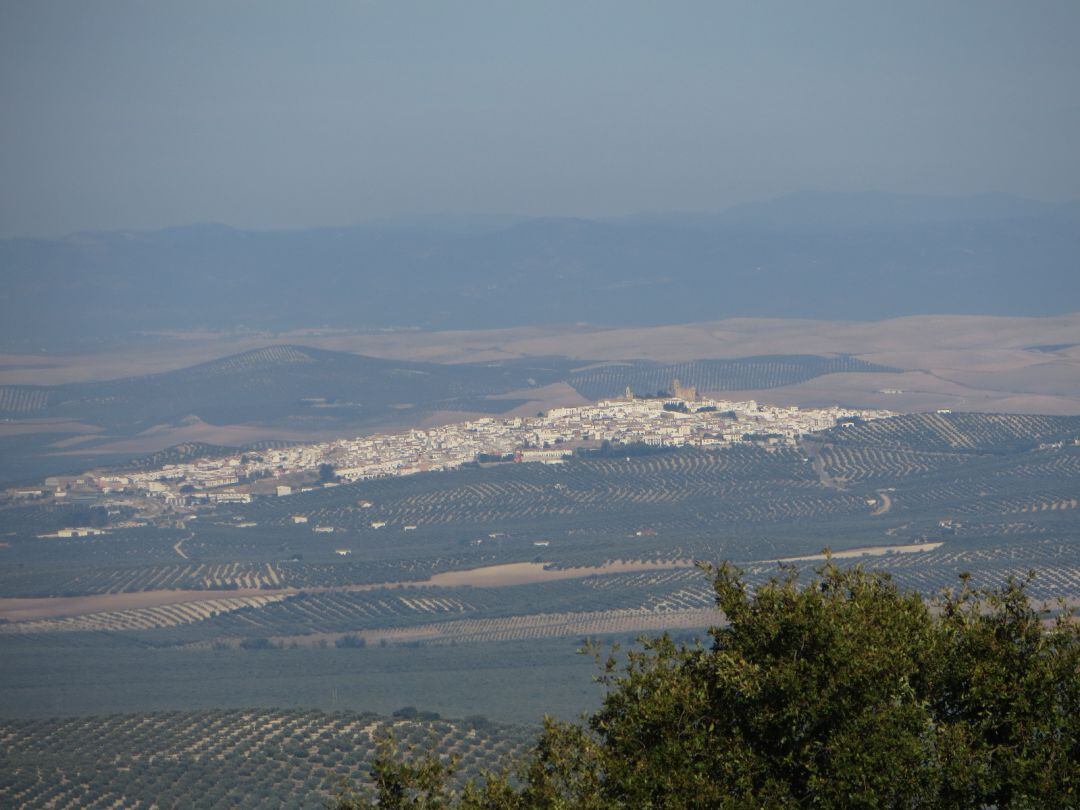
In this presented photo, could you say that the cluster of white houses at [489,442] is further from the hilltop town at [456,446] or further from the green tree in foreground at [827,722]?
the green tree in foreground at [827,722]

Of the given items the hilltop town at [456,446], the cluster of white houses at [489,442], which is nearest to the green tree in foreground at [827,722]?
the hilltop town at [456,446]

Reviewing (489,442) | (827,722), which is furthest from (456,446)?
(827,722)

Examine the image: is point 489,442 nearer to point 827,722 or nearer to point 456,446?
point 456,446

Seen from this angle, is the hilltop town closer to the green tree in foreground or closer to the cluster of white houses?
the cluster of white houses

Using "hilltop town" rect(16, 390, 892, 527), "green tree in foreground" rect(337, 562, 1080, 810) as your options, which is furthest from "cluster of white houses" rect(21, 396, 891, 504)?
"green tree in foreground" rect(337, 562, 1080, 810)

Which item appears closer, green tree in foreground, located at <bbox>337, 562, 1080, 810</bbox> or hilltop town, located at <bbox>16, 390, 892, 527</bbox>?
green tree in foreground, located at <bbox>337, 562, 1080, 810</bbox>

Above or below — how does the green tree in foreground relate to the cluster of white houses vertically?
below

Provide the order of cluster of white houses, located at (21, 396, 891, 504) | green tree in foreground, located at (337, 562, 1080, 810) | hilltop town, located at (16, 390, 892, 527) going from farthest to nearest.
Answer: cluster of white houses, located at (21, 396, 891, 504)
hilltop town, located at (16, 390, 892, 527)
green tree in foreground, located at (337, 562, 1080, 810)

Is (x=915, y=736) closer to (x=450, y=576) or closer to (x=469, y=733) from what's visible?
(x=469, y=733)

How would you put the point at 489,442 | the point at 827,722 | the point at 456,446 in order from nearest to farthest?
the point at 827,722 → the point at 489,442 → the point at 456,446
